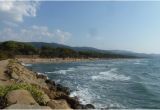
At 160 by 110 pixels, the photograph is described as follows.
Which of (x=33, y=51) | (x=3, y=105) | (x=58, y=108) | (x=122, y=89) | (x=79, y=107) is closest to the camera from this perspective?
(x=3, y=105)

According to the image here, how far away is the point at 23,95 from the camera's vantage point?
11.3 meters

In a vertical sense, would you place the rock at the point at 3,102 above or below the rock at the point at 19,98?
below

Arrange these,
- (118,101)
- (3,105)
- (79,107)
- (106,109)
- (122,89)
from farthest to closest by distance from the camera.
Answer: (122,89) < (118,101) < (106,109) < (79,107) < (3,105)

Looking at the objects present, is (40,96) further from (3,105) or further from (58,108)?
(3,105)

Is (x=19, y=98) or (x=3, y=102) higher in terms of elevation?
(x=19, y=98)

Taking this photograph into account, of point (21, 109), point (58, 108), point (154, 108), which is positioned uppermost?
point (21, 109)

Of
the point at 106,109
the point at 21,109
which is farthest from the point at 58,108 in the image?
the point at 106,109

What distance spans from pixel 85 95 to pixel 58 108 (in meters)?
11.0

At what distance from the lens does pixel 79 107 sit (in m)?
16.7

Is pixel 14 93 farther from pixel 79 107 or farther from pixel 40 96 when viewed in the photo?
pixel 79 107

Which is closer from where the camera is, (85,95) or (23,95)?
(23,95)

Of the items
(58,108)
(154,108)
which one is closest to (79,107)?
(58,108)

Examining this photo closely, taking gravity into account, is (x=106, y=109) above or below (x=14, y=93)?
below

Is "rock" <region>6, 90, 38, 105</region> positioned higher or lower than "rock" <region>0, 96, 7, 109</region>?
higher
